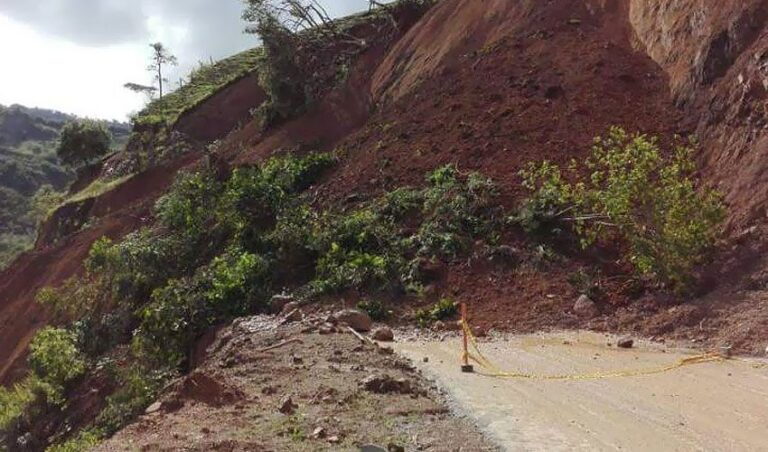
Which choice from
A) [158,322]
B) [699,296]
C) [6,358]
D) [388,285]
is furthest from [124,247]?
[699,296]

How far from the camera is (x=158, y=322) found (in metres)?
13.6

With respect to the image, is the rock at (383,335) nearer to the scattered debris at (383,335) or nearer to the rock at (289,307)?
the scattered debris at (383,335)

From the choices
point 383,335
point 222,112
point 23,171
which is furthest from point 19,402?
point 23,171

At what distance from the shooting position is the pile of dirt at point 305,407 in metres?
6.19

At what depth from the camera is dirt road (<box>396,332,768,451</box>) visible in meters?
6.12

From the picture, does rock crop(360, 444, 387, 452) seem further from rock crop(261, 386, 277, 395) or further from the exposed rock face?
the exposed rock face

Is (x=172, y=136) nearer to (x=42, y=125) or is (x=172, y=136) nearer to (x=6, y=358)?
(x=6, y=358)

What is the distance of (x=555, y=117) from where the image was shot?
1556cm

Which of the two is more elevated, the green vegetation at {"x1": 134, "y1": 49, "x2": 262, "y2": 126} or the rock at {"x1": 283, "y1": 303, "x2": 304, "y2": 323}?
the green vegetation at {"x1": 134, "y1": 49, "x2": 262, "y2": 126}

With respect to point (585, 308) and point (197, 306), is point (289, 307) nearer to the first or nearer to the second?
point (197, 306)

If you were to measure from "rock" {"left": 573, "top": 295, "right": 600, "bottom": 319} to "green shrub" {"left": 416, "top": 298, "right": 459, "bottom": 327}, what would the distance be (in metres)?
1.84

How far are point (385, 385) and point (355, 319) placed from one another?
12.8ft

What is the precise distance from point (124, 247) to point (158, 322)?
4166 mm

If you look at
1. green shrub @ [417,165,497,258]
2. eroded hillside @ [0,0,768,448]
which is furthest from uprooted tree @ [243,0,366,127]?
green shrub @ [417,165,497,258]
